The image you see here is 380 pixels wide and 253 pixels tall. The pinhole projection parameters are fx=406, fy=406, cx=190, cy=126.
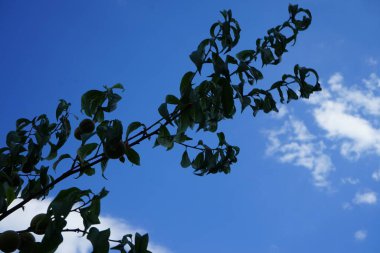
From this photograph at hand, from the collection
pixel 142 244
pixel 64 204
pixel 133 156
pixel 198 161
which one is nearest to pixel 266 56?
pixel 198 161

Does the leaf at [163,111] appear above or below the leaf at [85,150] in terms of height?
above

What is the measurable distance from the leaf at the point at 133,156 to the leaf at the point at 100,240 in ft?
1.52

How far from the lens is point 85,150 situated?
1.66 meters

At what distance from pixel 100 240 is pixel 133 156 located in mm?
509

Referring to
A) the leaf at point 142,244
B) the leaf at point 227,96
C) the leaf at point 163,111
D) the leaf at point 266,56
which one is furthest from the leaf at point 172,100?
the leaf at point 142,244

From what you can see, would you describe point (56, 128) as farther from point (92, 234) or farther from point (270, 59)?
point (270, 59)

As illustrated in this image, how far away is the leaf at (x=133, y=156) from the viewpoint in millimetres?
1727

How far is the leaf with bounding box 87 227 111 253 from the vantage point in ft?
4.21

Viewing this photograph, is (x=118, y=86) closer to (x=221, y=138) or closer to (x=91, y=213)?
(x=221, y=138)

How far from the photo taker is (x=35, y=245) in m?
1.22

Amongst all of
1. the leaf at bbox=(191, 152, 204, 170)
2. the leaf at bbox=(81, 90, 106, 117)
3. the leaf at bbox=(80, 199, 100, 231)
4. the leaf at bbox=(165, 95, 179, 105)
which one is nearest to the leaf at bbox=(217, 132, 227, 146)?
the leaf at bbox=(191, 152, 204, 170)

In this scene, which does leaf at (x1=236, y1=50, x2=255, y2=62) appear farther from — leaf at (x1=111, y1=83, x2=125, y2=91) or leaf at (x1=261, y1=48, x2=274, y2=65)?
leaf at (x1=111, y1=83, x2=125, y2=91)

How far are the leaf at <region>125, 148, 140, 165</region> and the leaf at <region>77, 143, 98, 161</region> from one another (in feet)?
0.46

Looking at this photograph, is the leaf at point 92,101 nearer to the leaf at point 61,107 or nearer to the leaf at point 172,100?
the leaf at point 61,107
